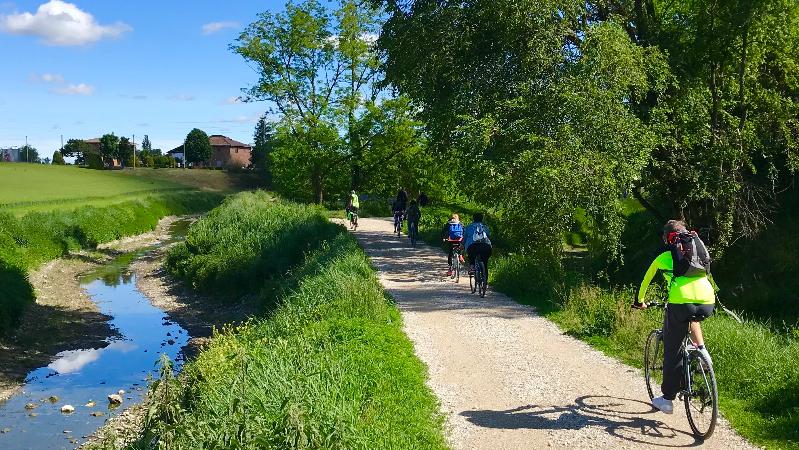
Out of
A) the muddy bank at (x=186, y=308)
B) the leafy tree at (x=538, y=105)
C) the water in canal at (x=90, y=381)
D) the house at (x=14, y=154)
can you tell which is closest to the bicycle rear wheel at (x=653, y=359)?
the leafy tree at (x=538, y=105)

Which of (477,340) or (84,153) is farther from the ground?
(84,153)

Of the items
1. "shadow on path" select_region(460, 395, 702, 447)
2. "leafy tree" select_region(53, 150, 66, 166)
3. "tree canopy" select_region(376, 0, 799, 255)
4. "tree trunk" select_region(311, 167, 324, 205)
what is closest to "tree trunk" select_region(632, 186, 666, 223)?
"tree canopy" select_region(376, 0, 799, 255)

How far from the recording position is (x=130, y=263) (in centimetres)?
3366

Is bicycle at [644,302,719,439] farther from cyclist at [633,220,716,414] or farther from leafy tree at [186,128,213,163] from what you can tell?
leafy tree at [186,128,213,163]

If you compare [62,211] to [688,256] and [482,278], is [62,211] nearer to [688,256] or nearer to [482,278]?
[482,278]

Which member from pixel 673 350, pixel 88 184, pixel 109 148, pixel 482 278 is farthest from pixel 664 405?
pixel 109 148

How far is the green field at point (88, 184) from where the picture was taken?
146ft

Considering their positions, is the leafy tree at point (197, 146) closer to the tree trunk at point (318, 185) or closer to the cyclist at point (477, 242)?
the tree trunk at point (318, 185)

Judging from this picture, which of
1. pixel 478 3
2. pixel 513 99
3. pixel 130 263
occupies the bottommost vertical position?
pixel 130 263

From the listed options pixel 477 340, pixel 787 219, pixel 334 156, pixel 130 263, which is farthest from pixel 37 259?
pixel 787 219

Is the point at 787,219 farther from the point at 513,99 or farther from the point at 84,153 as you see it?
the point at 84,153

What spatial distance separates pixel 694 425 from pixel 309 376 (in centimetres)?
382

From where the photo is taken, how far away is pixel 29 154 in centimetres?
11669

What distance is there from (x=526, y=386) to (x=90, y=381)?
34.9 feet
